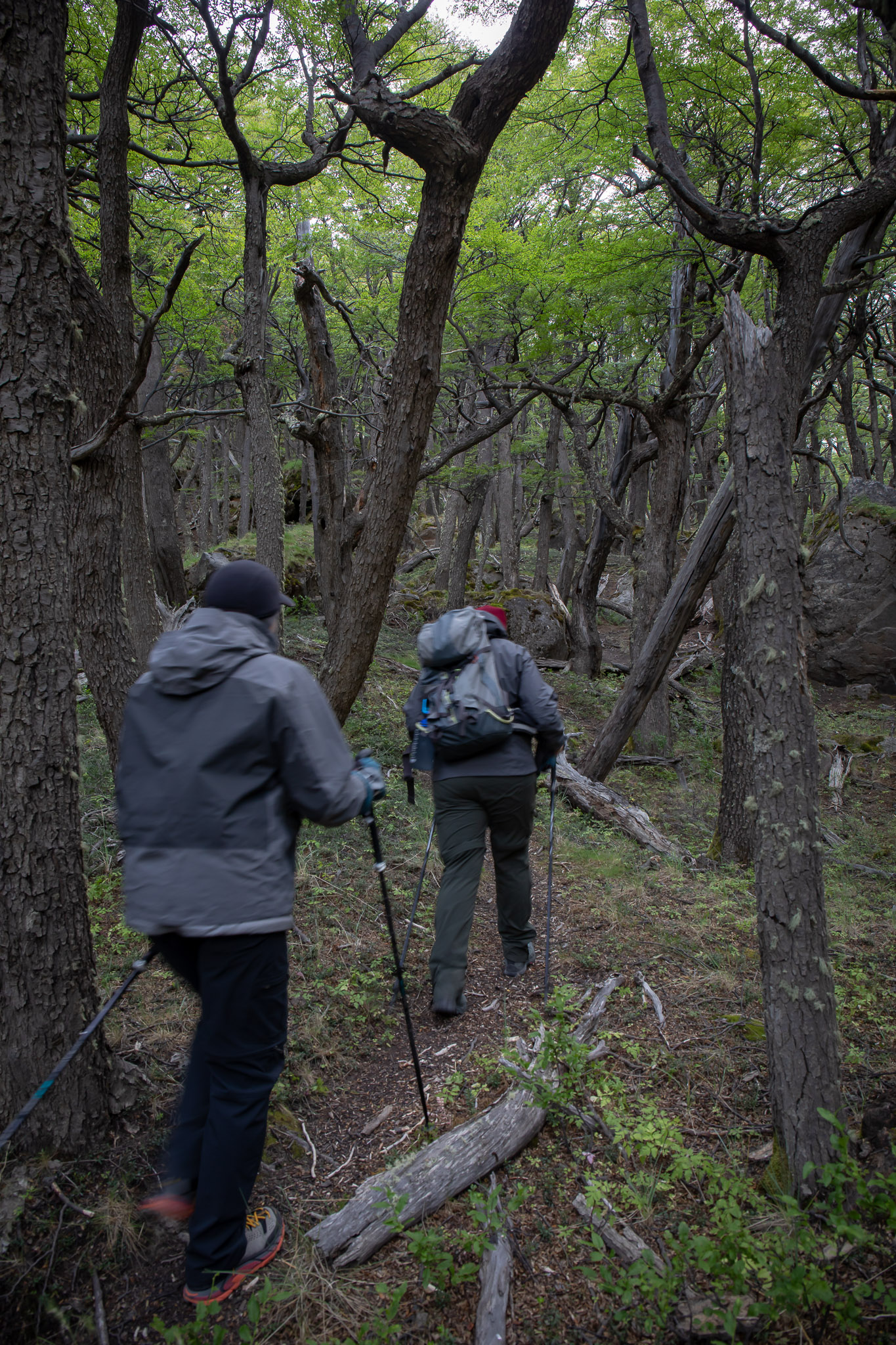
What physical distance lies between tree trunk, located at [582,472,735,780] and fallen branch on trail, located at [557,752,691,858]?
438 mm

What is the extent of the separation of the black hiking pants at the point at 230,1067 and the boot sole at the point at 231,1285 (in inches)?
0.9

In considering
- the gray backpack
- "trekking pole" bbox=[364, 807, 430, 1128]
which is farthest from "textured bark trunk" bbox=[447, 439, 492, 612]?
"trekking pole" bbox=[364, 807, 430, 1128]

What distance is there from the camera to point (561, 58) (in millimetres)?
8195

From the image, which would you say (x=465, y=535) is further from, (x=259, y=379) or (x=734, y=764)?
(x=734, y=764)

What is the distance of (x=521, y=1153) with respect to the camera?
2.93 meters

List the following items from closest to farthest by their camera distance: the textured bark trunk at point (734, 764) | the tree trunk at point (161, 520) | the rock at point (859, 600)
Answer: the textured bark trunk at point (734, 764), the tree trunk at point (161, 520), the rock at point (859, 600)

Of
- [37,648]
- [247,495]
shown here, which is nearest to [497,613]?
[37,648]

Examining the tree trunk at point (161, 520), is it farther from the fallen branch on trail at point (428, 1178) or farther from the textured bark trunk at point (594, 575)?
the fallen branch on trail at point (428, 1178)

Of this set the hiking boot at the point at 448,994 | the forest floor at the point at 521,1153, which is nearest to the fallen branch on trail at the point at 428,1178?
the forest floor at the point at 521,1153

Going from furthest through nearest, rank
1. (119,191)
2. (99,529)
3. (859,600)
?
(859,600) < (119,191) < (99,529)

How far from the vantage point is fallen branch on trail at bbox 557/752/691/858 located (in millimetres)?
7309

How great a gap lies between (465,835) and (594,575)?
430 inches

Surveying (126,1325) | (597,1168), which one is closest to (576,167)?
(597,1168)

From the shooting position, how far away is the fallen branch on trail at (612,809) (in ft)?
24.0
